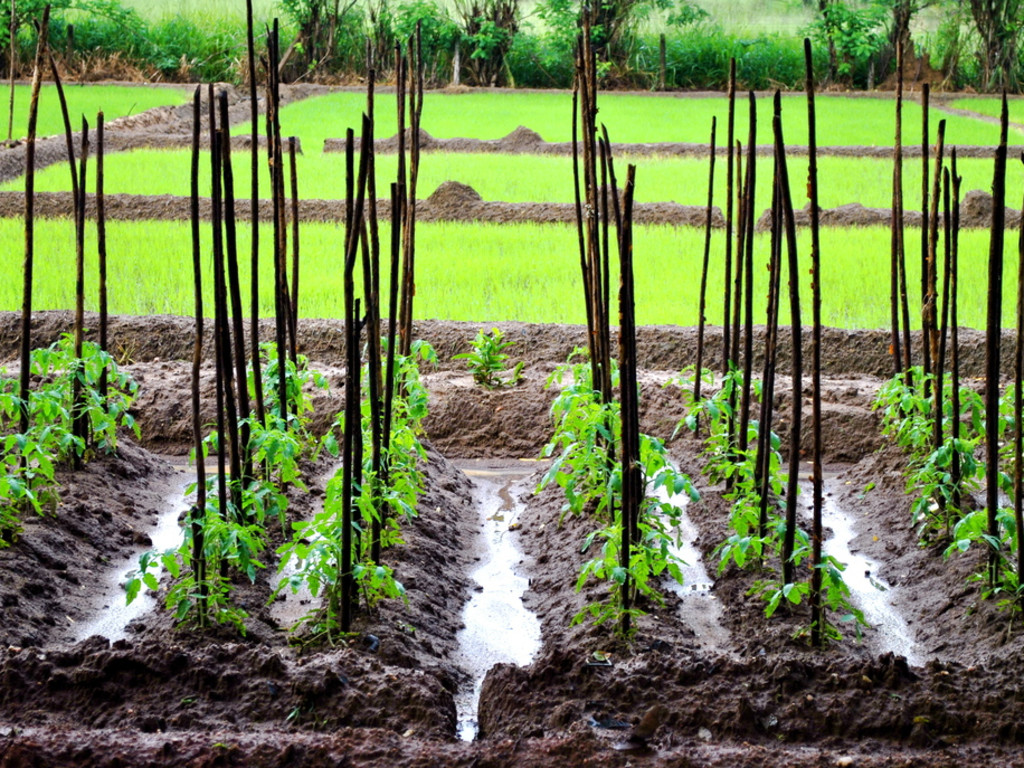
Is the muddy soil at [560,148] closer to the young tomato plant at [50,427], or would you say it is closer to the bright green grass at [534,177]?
the bright green grass at [534,177]

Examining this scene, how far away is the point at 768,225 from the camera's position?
32.7ft

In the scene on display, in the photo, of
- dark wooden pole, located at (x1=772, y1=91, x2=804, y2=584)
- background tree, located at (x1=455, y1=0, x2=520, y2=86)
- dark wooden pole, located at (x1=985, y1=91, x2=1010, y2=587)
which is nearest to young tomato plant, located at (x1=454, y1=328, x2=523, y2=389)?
dark wooden pole, located at (x1=772, y1=91, x2=804, y2=584)

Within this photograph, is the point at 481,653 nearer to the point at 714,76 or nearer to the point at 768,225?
the point at 768,225

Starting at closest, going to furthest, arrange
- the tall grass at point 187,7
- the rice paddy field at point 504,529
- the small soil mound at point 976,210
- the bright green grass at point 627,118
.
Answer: the rice paddy field at point 504,529, the small soil mound at point 976,210, the bright green grass at point 627,118, the tall grass at point 187,7

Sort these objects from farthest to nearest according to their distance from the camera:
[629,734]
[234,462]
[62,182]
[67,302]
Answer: [62,182], [67,302], [234,462], [629,734]

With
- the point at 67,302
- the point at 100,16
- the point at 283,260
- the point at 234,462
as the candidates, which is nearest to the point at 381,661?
the point at 234,462

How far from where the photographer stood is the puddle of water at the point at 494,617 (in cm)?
337

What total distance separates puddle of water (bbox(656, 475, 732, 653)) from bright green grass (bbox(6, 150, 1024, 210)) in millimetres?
7352

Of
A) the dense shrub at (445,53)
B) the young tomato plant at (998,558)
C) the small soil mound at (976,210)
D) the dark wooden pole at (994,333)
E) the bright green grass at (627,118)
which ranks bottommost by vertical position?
the young tomato plant at (998,558)

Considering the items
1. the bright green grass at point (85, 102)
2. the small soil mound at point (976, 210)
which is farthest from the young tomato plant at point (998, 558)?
the bright green grass at point (85, 102)

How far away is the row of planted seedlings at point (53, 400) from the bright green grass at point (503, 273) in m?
2.48

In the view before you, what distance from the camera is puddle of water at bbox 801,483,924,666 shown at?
143 inches

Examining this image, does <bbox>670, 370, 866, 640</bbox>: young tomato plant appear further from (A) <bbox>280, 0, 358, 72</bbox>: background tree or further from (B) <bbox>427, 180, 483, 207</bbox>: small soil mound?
(A) <bbox>280, 0, 358, 72</bbox>: background tree

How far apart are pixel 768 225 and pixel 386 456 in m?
6.89
